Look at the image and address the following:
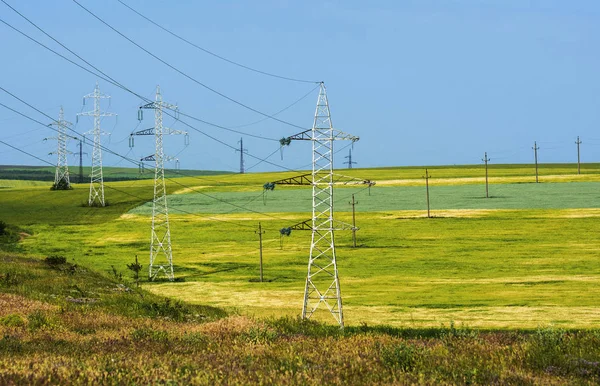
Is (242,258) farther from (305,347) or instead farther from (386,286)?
(305,347)

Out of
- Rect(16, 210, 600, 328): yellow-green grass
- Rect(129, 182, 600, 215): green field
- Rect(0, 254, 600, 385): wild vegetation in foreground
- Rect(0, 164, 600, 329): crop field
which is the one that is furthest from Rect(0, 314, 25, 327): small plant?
Rect(129, 182, 600, 215): green field

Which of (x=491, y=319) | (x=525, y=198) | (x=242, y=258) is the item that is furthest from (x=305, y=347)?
(x=525, y=198)

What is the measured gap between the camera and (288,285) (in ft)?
237

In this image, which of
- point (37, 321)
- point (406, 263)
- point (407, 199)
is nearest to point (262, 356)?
point (37, 321)

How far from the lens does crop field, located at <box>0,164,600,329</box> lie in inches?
2191

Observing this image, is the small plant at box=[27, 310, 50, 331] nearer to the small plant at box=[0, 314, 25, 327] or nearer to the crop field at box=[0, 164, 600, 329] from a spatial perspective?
the small plant at box=[0, 314, 25, 327]

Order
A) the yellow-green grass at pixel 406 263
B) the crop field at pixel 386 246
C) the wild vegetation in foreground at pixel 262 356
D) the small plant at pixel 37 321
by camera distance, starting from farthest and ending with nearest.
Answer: the crop field at pixel 386 246 → the yellow-green grass at pixel 406 263 → the small plant at pixel 37 321 → the wild vegetation in foreground at pixel 262 356

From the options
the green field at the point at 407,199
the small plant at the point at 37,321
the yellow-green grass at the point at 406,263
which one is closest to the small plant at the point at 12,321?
the small plant at the point at 37,321

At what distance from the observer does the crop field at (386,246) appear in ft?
183

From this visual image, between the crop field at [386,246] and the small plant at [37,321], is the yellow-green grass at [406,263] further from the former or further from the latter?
the small plant at [37,321]

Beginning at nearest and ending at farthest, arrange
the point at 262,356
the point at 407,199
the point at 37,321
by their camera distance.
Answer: the point at 262,356 < the point at 37,321 < the point at 407,199

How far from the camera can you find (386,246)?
9750cm

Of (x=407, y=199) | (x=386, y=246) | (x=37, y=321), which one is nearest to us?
(x=37, y=321)

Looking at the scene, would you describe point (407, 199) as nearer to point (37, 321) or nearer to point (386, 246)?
point (386, 246)
